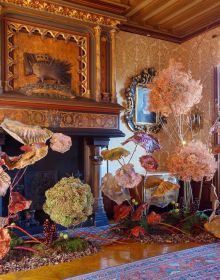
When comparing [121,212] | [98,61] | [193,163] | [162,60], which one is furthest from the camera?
[162,60]

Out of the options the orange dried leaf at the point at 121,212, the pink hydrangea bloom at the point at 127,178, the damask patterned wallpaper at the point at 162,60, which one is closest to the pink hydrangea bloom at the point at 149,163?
the pink hydrangea bloom at the point at 127,178

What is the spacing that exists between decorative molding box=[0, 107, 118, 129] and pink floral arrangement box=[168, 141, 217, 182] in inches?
54.3

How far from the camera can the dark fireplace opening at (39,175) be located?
3.76 m

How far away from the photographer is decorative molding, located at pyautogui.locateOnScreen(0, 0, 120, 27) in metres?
3.64

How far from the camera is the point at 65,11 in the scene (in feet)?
12.9

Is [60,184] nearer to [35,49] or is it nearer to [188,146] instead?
[188,146]

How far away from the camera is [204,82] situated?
506cm

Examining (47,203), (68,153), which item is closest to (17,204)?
(47,203)

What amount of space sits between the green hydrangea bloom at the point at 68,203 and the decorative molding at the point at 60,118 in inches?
47.3

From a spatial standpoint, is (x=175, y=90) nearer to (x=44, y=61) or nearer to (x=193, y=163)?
(x=193, y=163)

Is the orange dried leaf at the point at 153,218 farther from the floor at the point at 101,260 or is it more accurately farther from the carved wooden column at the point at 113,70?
the carved wooden column at the point at 113,70

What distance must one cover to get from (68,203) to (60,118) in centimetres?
147

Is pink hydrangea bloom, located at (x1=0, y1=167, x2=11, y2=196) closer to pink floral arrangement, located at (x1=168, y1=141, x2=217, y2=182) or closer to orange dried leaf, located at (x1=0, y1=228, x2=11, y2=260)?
orange dried leaf, located at (x1=0, y1=228, x2=11, y2=260)

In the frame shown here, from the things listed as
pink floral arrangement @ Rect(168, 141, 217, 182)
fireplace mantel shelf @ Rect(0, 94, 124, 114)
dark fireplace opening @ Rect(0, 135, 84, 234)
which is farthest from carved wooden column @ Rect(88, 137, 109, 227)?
pink floral arrangement @ Rect(168, 141, 217, 182)
